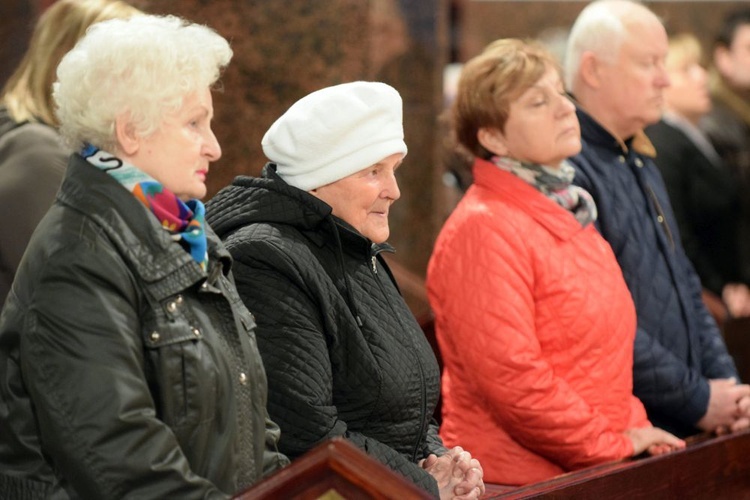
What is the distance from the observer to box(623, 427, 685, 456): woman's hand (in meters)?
3.78

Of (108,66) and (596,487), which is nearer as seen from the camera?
(108,66)

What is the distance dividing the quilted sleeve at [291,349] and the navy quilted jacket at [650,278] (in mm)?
1403

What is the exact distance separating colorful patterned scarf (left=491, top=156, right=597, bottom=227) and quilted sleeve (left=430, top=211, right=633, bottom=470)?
0.21 metres

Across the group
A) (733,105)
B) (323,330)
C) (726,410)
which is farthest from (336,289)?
(733,105)

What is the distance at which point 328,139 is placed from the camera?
311cm

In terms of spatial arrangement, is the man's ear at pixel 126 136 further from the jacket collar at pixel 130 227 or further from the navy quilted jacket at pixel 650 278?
the navy quilted jacket at pixel 650 278

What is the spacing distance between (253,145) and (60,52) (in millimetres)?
1357

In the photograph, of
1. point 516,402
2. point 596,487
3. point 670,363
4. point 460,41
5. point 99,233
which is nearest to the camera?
point 99,233

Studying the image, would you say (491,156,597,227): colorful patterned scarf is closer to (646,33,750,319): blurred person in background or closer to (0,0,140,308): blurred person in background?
(0,0,140,308): blurred person in background

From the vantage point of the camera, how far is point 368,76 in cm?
520

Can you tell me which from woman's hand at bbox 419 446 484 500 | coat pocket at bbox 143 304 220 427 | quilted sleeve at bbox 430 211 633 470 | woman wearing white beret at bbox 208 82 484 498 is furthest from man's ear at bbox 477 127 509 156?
coat pocket at bbox 143 304 220 427

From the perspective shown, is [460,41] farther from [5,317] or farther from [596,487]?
[5,317]

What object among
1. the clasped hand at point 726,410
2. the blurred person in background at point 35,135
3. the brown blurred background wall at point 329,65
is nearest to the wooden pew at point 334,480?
the blurred person in background at point 35,135

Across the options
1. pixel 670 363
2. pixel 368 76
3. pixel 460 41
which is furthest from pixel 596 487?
pixel 460 41
